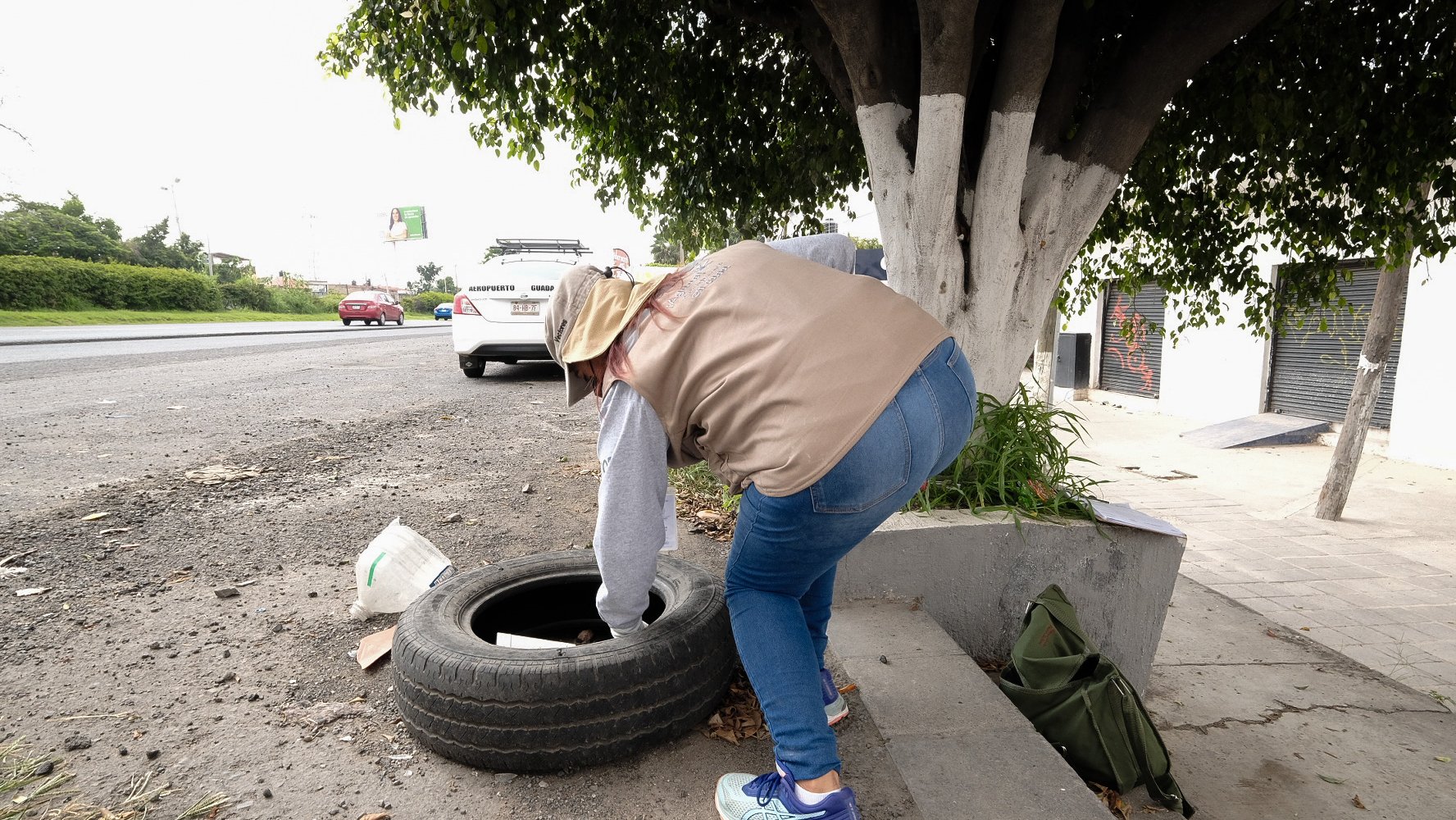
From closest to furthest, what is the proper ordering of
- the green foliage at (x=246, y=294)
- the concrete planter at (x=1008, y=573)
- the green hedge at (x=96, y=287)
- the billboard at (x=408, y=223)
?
1. the concrete planter at (x=1008, y=573)
2. the green hedge at (x=96, y=287)
3. the green foliage at (x=246, y=294)
4. the billboard at (x=408, y=223)

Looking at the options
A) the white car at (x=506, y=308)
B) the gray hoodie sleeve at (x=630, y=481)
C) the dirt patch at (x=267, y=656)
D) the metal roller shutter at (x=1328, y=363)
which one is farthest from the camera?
the metal roller shutter at (x=1328, y=363)

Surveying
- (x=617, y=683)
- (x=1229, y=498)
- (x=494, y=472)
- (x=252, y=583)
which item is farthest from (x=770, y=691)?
(x=1229, y=498)

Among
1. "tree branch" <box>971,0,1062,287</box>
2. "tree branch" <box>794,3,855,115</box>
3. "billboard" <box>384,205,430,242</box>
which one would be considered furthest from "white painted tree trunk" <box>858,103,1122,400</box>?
"billboard" <box>384,205,430,242</box>

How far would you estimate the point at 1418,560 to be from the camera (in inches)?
235

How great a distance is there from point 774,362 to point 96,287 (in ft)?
122

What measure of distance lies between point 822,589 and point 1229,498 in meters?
7.71

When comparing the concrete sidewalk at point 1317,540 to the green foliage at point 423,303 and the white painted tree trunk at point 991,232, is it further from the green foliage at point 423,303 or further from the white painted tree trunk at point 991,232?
the green foliage at point 423,303

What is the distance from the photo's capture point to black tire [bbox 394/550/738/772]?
1.89 metres

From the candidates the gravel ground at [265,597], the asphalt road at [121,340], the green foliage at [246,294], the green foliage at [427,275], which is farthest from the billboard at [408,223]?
the gravel ground at [265,597]

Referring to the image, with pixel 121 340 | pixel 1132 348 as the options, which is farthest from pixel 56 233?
pixel 1132 348

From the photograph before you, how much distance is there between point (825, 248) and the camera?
7.42 ft

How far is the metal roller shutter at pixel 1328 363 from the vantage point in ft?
32.6

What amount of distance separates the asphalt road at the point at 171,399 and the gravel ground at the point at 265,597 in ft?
0.14

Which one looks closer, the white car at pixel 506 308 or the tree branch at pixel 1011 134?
the tree branch at pixel 1011 134
